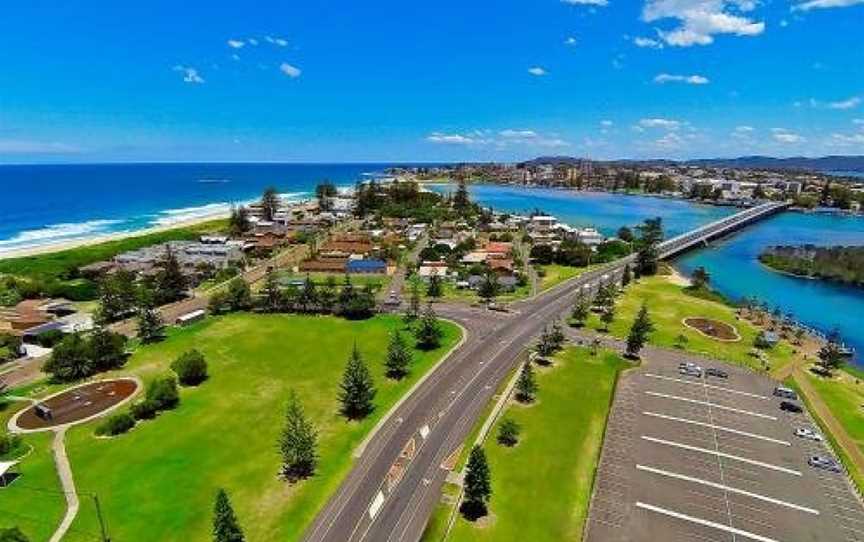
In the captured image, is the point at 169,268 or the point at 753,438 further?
the point at 169,268

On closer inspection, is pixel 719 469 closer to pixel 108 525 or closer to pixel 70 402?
pixel 108 525

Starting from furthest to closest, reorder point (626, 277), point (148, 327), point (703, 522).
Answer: point (626, 277) < point (148, 327) < point (703, 522)

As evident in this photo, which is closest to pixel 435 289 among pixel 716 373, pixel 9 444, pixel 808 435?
pixel 716 373

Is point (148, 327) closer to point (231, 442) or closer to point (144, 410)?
point (144, 410)

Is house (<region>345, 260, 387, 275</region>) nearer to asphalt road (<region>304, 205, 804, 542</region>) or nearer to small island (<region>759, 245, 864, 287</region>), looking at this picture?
asphalt road (<region>304, 205, 804, 542</region>)

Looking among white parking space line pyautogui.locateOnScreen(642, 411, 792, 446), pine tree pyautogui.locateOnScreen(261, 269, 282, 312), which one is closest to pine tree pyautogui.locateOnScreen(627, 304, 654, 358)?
white parking space line pyautogui.locateOnScreen(642, 411, 792, 446)

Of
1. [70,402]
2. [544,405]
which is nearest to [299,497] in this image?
[544,405]
